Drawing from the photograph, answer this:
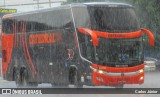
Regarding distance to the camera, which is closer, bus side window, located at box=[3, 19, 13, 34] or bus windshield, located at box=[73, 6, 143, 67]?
bus windshield, located at box=[73, 6, 143, 67]

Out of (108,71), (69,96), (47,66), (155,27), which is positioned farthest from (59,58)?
(155,27)

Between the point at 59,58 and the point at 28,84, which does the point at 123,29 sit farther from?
the point at 28,84

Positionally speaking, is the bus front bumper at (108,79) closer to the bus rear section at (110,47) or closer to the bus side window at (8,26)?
the bus rear section at (110,47)

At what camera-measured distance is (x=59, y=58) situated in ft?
63.5

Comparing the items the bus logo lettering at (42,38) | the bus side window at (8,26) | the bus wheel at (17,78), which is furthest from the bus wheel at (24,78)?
the bus side window at (8,26)

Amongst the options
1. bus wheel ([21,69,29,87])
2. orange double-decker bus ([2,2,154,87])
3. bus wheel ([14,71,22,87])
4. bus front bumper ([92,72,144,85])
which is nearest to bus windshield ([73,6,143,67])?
orange double-decker bus ([2,2,154,87])

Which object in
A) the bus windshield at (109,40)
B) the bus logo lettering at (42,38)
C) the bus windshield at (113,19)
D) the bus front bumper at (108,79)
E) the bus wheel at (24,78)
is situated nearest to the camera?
the bus front bumper at (108,79)

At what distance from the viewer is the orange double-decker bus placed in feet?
58.2

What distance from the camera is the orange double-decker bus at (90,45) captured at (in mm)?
17734

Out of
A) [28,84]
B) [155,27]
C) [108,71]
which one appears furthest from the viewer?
[155,27]

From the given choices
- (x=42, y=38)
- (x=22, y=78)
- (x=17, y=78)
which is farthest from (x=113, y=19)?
(x=17, y=78)

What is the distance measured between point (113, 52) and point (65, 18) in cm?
254

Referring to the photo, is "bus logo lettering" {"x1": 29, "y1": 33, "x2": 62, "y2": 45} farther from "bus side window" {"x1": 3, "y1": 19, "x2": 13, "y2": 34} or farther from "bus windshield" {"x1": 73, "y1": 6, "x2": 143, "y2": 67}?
"bus side window" {"x1": 3, "y1": 19, "x2": 13, "y2": 34}

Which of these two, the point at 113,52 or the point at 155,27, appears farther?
the point at 155,27
